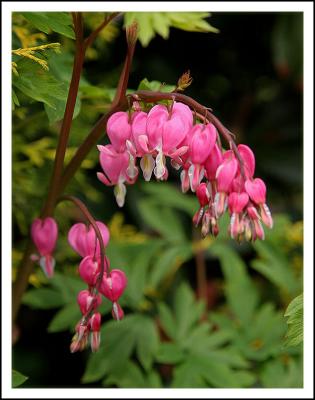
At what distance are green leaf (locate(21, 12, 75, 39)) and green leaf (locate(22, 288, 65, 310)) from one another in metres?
0.65

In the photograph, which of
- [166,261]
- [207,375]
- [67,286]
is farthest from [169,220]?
[207,375]

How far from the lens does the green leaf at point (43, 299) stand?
156 cm

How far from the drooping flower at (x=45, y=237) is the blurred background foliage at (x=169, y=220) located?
19 centimetres

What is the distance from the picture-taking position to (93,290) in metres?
1.08

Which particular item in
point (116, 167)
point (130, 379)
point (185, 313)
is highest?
point (116, 167)

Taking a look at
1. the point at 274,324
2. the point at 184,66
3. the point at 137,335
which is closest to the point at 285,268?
the point at 274,324

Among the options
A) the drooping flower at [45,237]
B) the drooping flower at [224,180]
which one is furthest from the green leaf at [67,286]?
the drooping flower at [224,180]

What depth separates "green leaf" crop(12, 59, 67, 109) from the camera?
3.59 feet

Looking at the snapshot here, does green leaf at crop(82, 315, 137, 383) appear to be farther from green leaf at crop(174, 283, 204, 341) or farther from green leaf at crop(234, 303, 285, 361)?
green leaf at crop(234, 303, 285, 361)

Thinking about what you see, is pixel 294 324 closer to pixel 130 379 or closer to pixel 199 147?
pixel 199 147

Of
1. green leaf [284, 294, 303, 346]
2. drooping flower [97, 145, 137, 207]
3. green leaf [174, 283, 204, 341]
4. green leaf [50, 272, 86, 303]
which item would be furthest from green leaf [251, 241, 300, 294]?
drooping flower [97, 145, 137, 207]

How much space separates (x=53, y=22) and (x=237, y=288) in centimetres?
86

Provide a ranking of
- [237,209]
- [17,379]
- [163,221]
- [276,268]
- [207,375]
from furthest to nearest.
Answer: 1. [163,221]
2. [276,268]
3. [207,375]
4. [17,379]
5. [237,209]

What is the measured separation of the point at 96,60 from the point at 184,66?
272 millimetres
